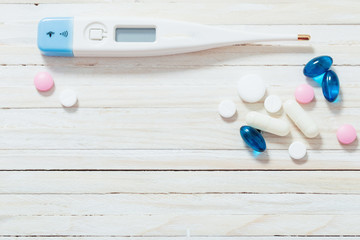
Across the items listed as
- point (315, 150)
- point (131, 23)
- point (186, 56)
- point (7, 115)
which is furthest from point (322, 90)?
point (7, 115)

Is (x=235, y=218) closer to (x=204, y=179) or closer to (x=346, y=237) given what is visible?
(x=204, y=179)

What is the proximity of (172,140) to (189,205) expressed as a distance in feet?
0.39

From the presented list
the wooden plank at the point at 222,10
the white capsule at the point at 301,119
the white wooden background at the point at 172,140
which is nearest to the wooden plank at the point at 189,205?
the white wooden background at the point at 172,140

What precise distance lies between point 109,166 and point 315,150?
1.21 ft

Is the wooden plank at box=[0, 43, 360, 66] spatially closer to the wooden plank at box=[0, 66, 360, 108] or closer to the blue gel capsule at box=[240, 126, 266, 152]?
the wooden plank at box=[0, 66, 360, 108]

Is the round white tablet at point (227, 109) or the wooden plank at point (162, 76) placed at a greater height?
the wooden plank at point (162, 76)

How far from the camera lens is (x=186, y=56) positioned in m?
0.81

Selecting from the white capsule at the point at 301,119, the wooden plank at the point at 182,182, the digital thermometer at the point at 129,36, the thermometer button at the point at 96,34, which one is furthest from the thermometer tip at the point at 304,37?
the thermometer button at the point at 96,34

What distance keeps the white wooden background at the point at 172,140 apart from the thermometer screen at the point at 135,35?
4cm

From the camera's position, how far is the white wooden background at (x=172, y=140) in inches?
30.6

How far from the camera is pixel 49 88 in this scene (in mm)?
791

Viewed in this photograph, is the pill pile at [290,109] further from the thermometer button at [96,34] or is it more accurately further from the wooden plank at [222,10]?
the thermometer button at [96,34]

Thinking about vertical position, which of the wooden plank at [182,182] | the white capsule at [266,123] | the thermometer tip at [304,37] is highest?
the thermometer tip at [304,37]

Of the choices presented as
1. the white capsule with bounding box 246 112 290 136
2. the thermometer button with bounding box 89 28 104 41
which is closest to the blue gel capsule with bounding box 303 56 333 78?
the white capsule with bounding box 246 112 290 136
